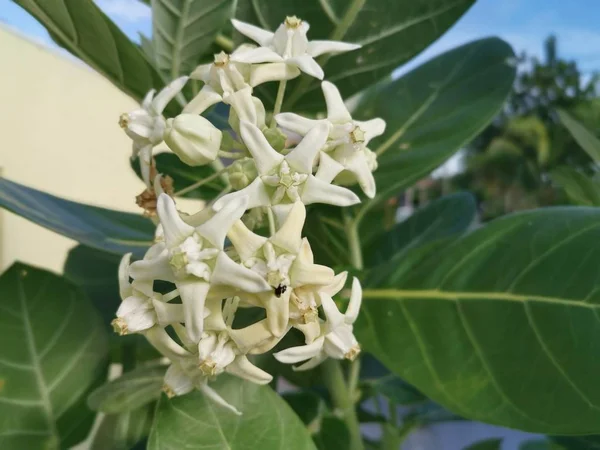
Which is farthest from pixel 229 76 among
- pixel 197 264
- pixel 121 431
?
pixel 121 431

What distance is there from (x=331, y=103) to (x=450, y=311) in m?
0.17

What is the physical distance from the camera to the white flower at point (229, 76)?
31cm

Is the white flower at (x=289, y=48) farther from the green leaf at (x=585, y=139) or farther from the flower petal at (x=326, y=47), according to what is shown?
the green leaf at (x=585, y=139)

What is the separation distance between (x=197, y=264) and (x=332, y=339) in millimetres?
90

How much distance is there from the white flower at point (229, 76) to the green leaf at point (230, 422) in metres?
0.18

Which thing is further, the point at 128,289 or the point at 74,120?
the point at 74,120

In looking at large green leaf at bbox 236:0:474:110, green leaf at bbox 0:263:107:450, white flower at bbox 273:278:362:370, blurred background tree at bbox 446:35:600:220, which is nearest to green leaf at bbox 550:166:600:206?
large green leaf at bbox 236:0:474:110

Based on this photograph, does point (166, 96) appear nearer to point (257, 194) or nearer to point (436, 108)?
point (257, 194)

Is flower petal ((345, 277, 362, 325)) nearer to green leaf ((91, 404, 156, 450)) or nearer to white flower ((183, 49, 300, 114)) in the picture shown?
white flower ((183, 49, 300, 114))

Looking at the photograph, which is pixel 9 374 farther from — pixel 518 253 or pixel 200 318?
pixel 518 253

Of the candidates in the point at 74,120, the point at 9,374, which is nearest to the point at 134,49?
the point at 9,374

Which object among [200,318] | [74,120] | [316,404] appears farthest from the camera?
[74,120]

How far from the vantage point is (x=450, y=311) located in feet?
1.25

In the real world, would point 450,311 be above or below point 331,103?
below
